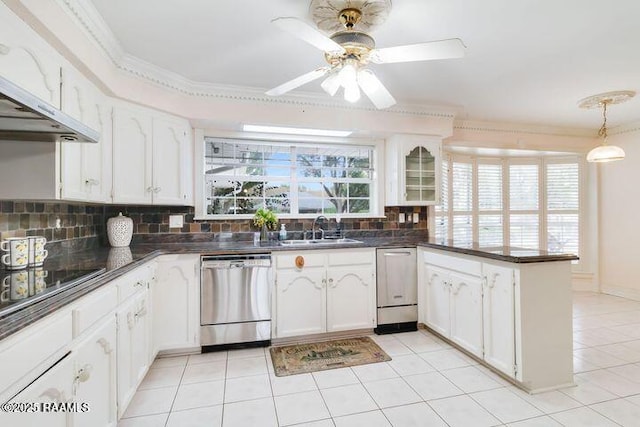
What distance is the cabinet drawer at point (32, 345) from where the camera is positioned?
35.1 inches

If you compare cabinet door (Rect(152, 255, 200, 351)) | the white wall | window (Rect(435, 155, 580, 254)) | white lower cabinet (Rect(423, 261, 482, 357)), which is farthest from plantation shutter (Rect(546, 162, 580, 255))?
cabinet door (Rect(152, 255, 200, 351))

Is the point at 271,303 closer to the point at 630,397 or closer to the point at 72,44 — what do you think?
the point at 72,44

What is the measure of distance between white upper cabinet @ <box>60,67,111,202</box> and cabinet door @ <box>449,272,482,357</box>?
2.84 metres

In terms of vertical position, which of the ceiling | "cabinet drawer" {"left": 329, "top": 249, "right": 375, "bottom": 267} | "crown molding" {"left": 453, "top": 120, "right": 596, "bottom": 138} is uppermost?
the ceiling

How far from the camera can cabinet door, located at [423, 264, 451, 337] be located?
114 inches

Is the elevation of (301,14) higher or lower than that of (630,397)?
higher

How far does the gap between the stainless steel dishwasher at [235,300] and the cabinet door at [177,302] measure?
6 cm

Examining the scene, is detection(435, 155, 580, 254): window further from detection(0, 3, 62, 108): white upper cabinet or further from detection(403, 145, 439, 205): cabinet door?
detection(0, 3, 62, 108): white upper cabinet

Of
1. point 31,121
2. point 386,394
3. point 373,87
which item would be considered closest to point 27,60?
point 31,121

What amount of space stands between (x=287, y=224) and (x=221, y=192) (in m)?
0.80

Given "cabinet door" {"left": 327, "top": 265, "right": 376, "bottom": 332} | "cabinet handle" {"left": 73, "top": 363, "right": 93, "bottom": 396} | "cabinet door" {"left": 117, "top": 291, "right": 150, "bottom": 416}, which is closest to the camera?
"cabinet handle" {"left": 73, "top": 363, "right": 93, "bottom": 396}

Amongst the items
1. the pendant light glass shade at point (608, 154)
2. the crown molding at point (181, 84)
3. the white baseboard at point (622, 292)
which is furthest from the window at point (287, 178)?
the white baseboard at point (622, 292)

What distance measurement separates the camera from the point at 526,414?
189 centimetres

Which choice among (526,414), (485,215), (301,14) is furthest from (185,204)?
(485,215)
